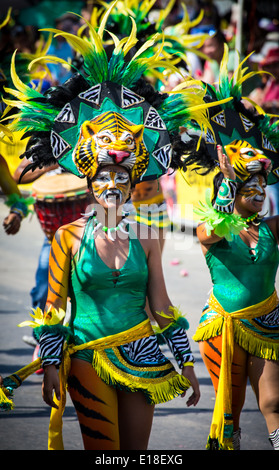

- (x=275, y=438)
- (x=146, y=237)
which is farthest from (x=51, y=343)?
(x=275, y=438)

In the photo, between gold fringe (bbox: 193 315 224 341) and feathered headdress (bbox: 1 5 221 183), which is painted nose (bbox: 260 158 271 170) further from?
gold fringe (bbox: 193 315 224 341)

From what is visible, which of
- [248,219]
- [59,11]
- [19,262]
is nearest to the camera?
[248,219]

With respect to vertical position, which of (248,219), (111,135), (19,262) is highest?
(111,135)

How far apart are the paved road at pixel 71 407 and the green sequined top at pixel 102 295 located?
1.43 metres

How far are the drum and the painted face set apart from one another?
218 centimetres

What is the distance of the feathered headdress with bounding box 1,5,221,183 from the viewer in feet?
10.8

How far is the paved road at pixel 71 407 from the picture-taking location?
4.37m

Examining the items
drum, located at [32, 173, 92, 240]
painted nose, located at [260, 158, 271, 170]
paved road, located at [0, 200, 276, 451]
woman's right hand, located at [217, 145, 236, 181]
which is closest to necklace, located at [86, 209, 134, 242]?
woman's right hand, located at [217, 145, 236, 181]

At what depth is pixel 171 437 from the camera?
4.47 m

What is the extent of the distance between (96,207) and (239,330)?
43.9 inches

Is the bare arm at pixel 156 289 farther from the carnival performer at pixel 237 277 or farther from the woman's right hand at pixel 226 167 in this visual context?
the woman's right hand at pixel 226 167

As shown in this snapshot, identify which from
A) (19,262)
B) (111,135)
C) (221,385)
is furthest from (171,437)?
(19,262)
